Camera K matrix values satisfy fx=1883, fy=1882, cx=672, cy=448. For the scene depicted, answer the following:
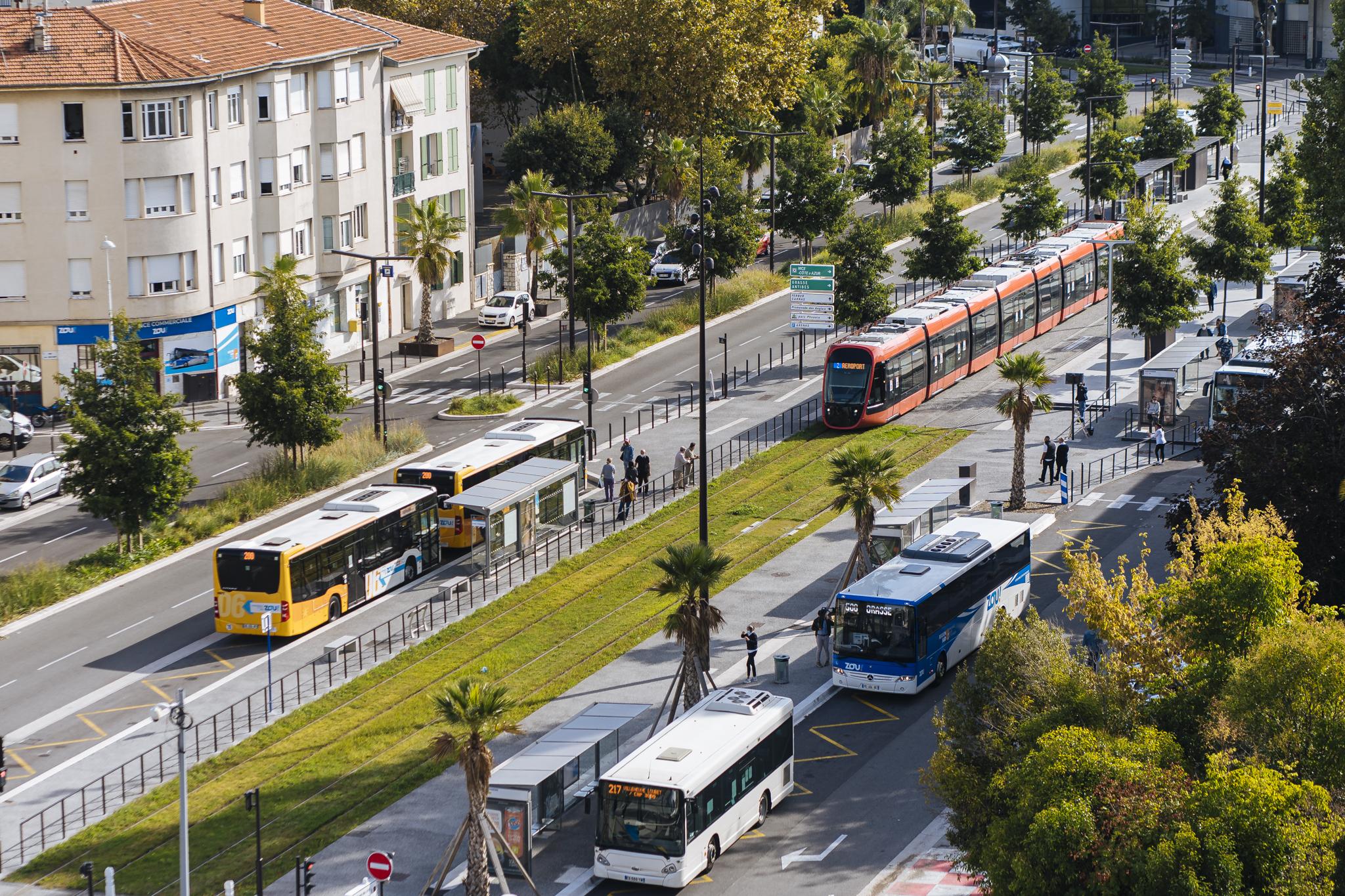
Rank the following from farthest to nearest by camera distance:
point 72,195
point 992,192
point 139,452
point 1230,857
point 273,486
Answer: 1. point 992,192
2. point 72,195
3. point 273,486
4. point 139,452
5. point 1230,857

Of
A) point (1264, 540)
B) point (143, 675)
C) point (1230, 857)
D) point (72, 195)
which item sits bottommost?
point (143, 675)

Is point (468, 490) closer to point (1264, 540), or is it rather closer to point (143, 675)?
point (143, 675)

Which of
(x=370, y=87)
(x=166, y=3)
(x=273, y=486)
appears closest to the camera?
(x=273, y=486)

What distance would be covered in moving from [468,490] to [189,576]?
28.2 ft

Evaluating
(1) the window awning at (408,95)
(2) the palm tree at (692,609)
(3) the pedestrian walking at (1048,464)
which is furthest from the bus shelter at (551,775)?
(1) the window awning at (408,95)

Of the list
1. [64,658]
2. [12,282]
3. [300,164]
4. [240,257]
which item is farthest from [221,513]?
[300,164]

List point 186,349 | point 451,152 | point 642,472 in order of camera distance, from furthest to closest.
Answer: point 451,152, point 186,349, point 642,472

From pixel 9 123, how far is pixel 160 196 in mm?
6223

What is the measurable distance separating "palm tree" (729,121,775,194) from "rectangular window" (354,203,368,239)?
88.8ft

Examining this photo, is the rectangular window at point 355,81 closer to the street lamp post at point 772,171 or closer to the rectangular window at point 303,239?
the rectangular window at point 303,239

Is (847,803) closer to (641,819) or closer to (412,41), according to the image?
(641,819)

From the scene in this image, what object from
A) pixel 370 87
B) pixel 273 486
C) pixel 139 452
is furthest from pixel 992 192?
pixel 139 452

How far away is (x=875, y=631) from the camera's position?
44.3m

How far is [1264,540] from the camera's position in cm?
3203
